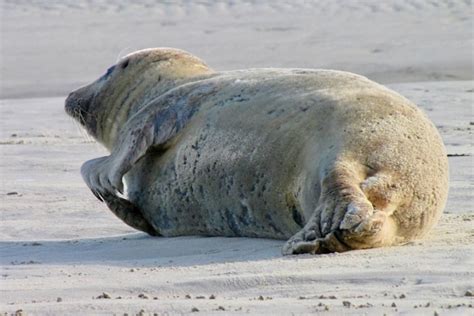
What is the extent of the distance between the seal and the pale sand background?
0.41 feet

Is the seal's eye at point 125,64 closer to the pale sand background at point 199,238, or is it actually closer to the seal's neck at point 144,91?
the seal's neck at point 144,91

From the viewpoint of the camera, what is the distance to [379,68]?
14.3 metres

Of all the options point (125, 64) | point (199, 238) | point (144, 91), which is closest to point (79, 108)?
point (125, 64)

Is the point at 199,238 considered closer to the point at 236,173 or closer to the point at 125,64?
the point at 236,173

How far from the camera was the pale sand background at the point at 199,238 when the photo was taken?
4.07m

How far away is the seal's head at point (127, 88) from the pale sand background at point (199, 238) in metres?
0.44

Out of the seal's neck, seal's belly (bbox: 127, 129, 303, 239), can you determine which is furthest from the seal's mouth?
seal's belly (bbox: 127, 129, 303, 239)

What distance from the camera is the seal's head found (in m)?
7.10

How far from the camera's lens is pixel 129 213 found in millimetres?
6414

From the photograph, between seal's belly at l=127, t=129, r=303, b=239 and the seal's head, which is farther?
the seal's head

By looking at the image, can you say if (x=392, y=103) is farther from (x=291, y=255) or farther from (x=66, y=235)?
(x=66, y=235)

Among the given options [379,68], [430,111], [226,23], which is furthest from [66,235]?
[226,23]

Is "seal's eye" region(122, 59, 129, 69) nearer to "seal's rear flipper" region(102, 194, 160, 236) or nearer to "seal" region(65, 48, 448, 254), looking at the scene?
"seal" region(65, 48, 448, 254)

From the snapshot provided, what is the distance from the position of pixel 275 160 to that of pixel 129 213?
120cm
